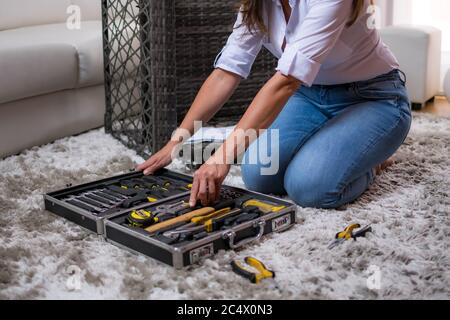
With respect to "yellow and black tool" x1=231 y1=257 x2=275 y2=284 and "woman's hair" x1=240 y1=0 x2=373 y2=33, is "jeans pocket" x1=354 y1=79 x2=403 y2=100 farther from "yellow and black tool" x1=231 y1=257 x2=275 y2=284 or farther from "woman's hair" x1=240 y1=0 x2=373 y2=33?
"yellow and black tool" x1=231 y1=257 x2=275 y2=284

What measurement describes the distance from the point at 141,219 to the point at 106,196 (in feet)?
0.68

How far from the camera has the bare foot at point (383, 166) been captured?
169 centimetres

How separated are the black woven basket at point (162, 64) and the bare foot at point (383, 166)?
1.91 ft

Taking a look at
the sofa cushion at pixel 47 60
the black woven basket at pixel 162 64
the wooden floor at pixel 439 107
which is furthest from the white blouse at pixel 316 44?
the wooden floor at pixel 439 107

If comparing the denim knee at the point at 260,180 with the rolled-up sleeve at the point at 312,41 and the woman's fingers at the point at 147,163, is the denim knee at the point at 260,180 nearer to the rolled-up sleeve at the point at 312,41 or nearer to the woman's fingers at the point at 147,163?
the woman's fingers at the point at 147,163

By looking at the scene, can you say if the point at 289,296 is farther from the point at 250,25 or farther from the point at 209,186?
the point at 250,25

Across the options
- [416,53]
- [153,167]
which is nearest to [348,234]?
[153,167]

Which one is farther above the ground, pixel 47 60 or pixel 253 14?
pixel 253 14

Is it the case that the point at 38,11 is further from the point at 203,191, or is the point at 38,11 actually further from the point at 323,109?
the point at 203,191

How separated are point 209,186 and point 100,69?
1.02m

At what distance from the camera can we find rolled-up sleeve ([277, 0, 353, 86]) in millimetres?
1244

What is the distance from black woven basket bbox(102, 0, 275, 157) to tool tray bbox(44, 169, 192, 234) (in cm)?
35

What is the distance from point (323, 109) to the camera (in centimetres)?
156

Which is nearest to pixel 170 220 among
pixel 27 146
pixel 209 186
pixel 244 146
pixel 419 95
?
pixel 209 186
